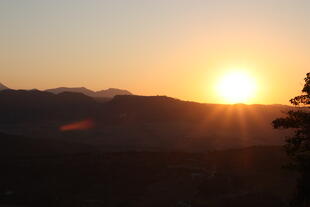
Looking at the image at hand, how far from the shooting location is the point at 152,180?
40.7 meters

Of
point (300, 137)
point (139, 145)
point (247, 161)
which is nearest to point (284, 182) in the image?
point (247, 161)

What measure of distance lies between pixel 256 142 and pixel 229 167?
46658 mm

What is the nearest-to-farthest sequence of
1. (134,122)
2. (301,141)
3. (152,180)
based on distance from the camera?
(301,141) < (152,180) < (134,122)

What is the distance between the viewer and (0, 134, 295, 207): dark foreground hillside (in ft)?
113

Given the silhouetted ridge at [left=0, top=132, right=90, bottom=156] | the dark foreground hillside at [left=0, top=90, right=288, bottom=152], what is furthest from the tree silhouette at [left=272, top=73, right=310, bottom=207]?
the dark foreground hillside at [left=0, top=90, right=288, bottom=152]

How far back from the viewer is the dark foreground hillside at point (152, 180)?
113 ft

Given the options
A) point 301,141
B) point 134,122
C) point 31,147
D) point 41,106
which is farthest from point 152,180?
point 41,106

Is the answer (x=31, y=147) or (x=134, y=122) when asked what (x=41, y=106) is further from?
(x=31, y=147)

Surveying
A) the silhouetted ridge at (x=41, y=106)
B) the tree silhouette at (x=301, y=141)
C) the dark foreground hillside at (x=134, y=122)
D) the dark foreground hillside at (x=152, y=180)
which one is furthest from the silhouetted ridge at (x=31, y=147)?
the tree silhouette at (x=301, y=141)

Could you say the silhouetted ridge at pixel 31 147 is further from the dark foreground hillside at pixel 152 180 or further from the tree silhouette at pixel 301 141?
the tree silhouette at pixel 301 141

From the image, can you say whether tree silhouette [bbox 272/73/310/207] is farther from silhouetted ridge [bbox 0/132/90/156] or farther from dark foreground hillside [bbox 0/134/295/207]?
silhouetted ridge [bbox 0/132/90/156]

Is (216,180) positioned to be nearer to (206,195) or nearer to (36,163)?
(206,195)

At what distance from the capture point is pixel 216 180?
3641 cm

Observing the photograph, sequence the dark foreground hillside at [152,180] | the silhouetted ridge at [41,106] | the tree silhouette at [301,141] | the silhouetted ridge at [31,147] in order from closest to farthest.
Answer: the tree silhouette at [301,141], the dark foreground hillside at [152,180], the silhouetted ridge at [31,147], the silhouetted ridge at [41,106]
